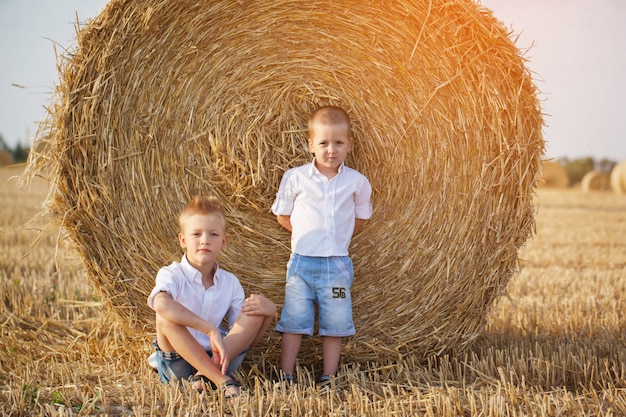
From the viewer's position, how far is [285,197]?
12.0 ft

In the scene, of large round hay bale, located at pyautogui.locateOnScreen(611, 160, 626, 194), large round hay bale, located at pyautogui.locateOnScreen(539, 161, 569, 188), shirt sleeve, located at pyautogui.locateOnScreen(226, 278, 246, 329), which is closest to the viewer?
shirt sleeve, located at pyautogui.locateOnScreen(226, 278, 246, 329)

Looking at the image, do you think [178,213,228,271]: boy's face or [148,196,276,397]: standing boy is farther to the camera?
[178,213,228,271]: boy's face

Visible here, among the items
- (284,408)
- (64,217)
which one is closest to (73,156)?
(64,217)

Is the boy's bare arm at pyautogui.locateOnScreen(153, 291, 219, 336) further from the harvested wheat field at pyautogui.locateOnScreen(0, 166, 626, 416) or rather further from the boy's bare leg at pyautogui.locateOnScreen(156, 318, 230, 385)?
the harvested wheat field at pyautogui.locateOnScreen(0, 166, 626, 416)

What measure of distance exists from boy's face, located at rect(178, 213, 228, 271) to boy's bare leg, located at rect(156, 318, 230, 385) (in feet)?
1.05

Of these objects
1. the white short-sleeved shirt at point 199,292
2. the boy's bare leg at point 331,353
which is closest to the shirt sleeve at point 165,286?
the white short-sleeved shirt at point 199,292

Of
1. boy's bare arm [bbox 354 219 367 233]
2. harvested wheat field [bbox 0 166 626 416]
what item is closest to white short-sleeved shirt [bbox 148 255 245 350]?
harvested wheat field [bbox 0 166 626 416]

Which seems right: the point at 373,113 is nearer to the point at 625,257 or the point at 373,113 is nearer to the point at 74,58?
the point at 74,58

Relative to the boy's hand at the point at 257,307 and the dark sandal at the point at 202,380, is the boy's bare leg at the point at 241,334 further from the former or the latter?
the dark sandal at the point at 202,380

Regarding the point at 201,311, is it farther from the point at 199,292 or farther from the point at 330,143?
the point at 330,143

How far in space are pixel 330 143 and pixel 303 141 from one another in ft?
1.25

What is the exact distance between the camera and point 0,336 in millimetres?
4059

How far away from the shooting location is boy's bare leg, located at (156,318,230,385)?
3107 millimetres

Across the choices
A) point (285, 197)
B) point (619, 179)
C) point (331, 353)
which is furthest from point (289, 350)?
point (619, 179)
